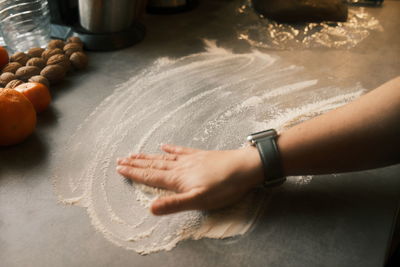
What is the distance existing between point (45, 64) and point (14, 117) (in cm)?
35

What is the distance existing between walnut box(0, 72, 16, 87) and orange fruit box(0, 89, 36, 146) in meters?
0.20

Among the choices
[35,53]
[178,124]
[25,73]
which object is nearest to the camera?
[178,124]

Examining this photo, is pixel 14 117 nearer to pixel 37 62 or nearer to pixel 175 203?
pixel 37 62

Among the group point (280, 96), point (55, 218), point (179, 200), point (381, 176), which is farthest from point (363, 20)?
point (55, 218)

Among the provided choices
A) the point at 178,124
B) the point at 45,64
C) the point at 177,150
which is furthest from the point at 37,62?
the point at 177,150

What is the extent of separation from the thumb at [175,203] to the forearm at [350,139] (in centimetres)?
19

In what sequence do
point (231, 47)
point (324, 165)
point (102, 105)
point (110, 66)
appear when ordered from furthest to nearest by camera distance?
point (231, 47) < point (110, 66) < point (102, 105) < point (324, 165)

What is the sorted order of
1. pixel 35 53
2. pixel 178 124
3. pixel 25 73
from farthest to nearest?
pixel 35 53
pixel 25 73
pixel 178 124

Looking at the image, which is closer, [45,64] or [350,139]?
[350,139]

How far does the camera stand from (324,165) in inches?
28.6

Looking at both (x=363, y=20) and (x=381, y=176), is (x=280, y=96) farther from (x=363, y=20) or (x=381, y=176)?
(x=363, y=20)

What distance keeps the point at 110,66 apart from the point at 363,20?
102 cm

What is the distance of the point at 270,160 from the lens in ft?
2.33

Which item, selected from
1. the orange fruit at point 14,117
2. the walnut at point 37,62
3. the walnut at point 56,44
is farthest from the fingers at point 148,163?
the walnut at point 56,44
